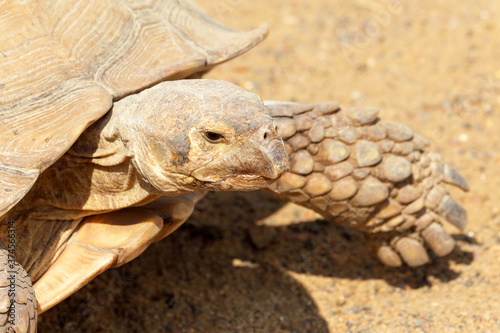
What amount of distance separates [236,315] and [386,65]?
2.98m

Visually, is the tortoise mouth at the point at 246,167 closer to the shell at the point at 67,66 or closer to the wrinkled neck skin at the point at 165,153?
the wrinkled neck skin at the point at 165,153

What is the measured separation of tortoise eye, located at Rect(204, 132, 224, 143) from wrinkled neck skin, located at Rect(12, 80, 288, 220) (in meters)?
0.01

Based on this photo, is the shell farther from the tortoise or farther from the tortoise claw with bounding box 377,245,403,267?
the tortoise claw with bounding box 377,245,403,267

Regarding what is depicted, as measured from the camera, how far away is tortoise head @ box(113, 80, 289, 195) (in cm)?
187

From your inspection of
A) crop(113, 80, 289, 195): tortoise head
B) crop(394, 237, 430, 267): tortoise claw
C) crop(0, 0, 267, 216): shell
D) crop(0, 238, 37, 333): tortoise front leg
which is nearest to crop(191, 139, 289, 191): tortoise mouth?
crop(113, 80, 289, 195): tortoise head

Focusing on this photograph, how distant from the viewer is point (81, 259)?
2.30 metres

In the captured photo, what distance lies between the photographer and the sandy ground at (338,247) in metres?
2.86

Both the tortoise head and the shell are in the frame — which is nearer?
the tortoise head

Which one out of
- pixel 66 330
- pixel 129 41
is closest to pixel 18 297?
pixel 66 330

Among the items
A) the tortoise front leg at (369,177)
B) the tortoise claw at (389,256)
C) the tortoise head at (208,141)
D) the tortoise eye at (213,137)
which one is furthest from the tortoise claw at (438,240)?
the tortoise eye at (213,137)

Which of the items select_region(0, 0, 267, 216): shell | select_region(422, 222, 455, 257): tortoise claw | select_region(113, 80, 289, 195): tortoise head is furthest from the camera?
select_region(422, 222, 455, 257): tortoise claw

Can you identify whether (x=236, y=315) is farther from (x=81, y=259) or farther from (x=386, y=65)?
(x=386, y=65)

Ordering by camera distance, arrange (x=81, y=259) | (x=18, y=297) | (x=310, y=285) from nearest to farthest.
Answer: (x=18, y=297)
(x=81, y=259)
(x=310, y=285)

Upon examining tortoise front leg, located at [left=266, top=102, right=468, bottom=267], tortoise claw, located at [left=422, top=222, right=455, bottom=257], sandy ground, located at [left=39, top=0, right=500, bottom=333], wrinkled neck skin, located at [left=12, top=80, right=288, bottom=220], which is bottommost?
sandy ground, located at [left=39, top=0, right=500, bottom=333]
